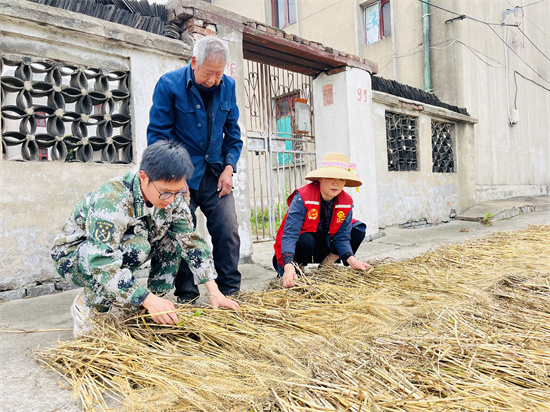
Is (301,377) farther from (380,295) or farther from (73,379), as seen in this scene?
(380,295)

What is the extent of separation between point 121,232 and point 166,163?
43 cm

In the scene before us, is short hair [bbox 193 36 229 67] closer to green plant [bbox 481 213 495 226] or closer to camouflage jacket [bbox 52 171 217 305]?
camouflage jacket [bbox 52 171 217 305]

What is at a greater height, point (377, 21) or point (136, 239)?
point (377, 21)

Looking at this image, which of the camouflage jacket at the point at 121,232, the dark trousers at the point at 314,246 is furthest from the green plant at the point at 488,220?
the camouflage jacket at the point at 121,232

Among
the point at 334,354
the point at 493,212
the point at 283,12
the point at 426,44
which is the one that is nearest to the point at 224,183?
the point at 334,354

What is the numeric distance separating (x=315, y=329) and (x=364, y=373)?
510 mm

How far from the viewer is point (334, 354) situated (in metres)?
1.57

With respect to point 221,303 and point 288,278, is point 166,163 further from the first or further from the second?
point 288,278

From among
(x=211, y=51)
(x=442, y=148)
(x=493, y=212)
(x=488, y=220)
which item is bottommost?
(x=488, y=220)

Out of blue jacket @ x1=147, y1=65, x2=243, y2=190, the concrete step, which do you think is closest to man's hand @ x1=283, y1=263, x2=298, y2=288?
blue jacket @ x1=147, y1=65, x2=243, y2=190

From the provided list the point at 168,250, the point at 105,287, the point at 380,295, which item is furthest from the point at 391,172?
the point at 105,287

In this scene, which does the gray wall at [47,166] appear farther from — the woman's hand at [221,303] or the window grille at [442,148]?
the window grille at [442,148]

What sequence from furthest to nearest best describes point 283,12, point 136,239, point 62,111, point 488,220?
point 283,12 → point 488,220 → point 62,111 → point 136,239

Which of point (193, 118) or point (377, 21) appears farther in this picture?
point (377, 21)
